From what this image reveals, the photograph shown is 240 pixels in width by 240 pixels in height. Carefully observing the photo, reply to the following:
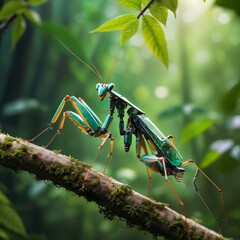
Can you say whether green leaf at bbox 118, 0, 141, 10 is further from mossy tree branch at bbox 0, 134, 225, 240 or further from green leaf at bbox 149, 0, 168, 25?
mossy tree branch at bbox 0, 134, 225, 240

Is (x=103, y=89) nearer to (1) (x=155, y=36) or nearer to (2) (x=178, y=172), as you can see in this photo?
(2) (x=178, y=172)

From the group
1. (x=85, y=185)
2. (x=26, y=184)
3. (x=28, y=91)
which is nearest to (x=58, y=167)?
(x=85, y=185)

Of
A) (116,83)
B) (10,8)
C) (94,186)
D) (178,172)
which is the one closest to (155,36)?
(94,186)

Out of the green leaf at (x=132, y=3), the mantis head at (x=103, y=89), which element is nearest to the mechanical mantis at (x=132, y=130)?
the mantis head at (x=103, y=89)

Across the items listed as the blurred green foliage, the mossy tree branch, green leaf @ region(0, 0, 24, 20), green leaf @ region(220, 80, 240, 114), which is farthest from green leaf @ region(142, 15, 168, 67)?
the blurred green foliage

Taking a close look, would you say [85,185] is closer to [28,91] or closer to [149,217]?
[149,217]

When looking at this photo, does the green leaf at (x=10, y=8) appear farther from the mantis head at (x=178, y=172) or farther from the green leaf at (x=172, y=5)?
the mantis head at (x=178, y=172)

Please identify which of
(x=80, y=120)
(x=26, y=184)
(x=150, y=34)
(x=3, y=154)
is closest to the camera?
(x=150, y=34)
